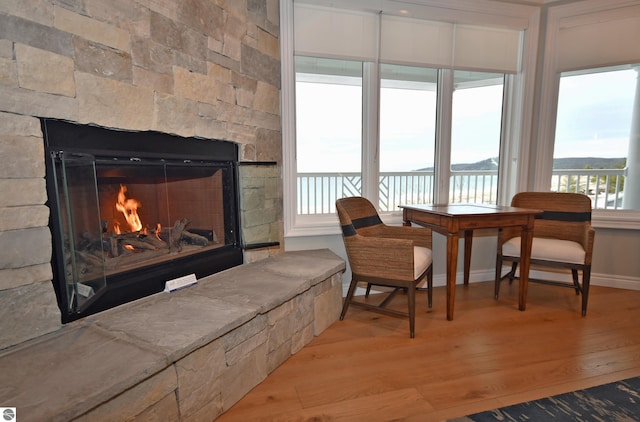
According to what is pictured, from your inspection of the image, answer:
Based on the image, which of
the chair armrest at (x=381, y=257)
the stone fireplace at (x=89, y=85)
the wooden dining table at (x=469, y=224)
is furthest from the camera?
the wooden dining table at (x=469, y=224)

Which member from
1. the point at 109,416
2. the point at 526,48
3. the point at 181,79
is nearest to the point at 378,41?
the point at 526,48

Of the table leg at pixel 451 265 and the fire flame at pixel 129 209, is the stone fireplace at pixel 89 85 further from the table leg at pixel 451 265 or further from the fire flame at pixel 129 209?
the table leg at pixel 451 265

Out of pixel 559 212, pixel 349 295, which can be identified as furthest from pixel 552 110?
pixel 349 295

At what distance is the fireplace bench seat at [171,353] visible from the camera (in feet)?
3.33

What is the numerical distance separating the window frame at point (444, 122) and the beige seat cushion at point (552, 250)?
677mm

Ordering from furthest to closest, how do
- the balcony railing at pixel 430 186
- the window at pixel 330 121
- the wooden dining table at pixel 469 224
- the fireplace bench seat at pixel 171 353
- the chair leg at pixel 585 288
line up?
the balcony railing at pixel 430 186
the window at pixel 330 121
the chair leg at pixel 585 288
the wooden dining table at pixel 469 224
the fireplace bench seat at pixel 171 353

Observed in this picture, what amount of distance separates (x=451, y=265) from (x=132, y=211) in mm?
2051

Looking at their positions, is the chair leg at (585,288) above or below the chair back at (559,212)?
below

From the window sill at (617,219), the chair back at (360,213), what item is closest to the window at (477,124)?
the window sill at (617,219)

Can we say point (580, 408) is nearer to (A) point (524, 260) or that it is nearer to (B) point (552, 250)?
(A) point (524, 260)

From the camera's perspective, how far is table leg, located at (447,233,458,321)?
230 centimetres

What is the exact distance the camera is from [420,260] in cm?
229

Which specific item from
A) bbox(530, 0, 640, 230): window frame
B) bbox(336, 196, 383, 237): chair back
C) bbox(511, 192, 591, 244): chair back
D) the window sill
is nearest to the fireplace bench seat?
bbox(336, 196, 383, 237): chair back

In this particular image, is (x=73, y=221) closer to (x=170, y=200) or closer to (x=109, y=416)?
(x=170, y=200)
